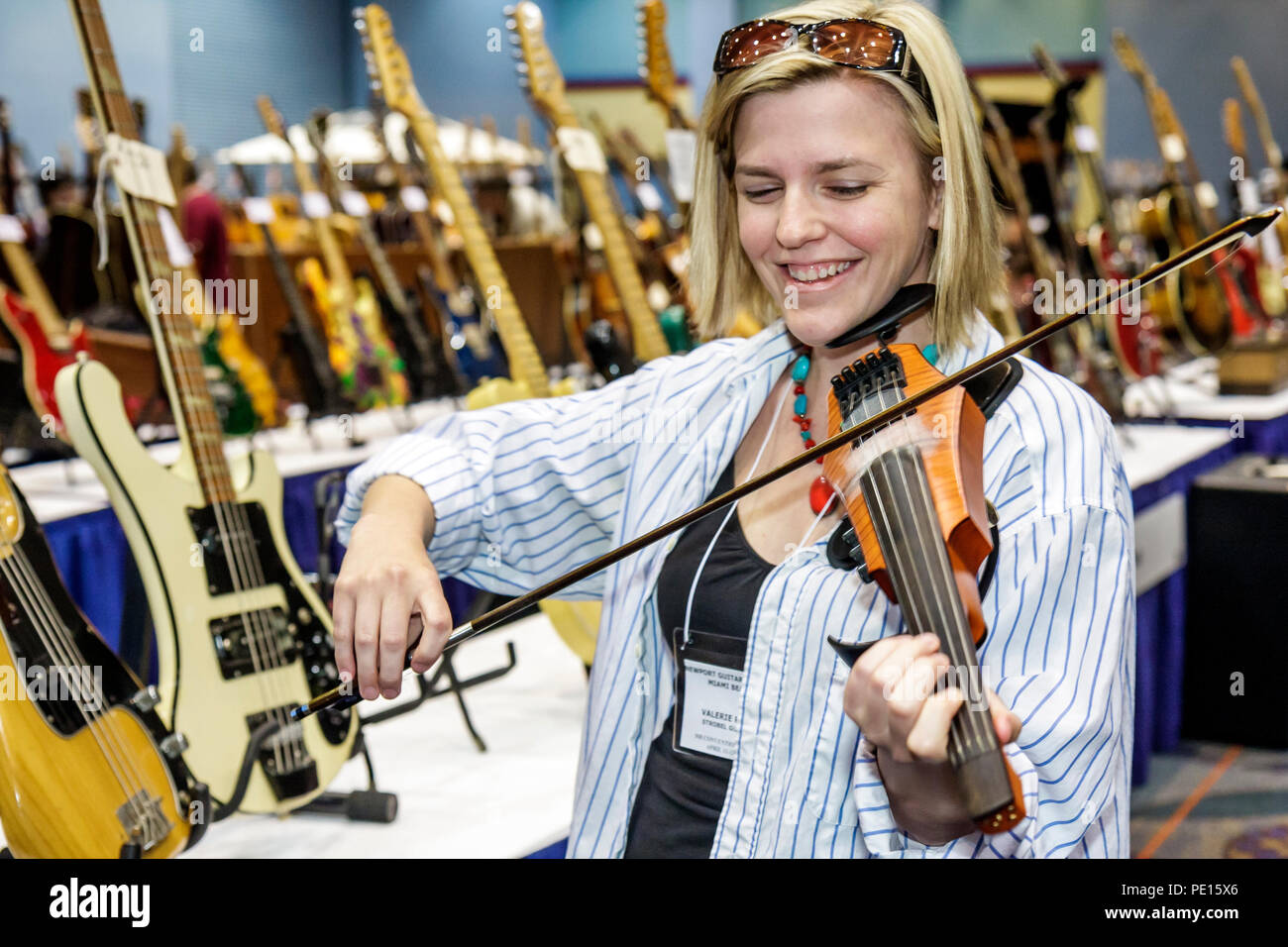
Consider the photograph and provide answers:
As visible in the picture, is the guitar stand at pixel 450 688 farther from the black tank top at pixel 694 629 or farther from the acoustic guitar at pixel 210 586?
the black tank top at pixel 694 629

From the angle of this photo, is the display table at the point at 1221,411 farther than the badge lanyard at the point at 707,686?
Yes

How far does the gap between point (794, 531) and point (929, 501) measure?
0.28 m

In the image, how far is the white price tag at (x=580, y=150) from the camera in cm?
266

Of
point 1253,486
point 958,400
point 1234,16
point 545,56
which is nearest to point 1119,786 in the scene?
point 958,400

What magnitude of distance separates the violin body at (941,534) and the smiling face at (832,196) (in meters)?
0.13

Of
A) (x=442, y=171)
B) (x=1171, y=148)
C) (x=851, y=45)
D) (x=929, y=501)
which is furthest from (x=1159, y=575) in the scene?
(x=929, y=501)

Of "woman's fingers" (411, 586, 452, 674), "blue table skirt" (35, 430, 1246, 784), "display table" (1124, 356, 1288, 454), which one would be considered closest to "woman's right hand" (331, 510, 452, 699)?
"woman's fingers" (411, 586, 452, 674)

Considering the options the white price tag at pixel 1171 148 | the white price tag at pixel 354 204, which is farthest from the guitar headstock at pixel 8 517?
the white price tag at pixel 1171 148

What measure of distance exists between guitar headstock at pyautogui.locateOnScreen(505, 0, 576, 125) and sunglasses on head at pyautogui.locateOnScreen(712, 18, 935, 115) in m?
1.59

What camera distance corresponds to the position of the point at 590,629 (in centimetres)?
210

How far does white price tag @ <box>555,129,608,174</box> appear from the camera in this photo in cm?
266

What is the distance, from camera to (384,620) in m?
0.99
